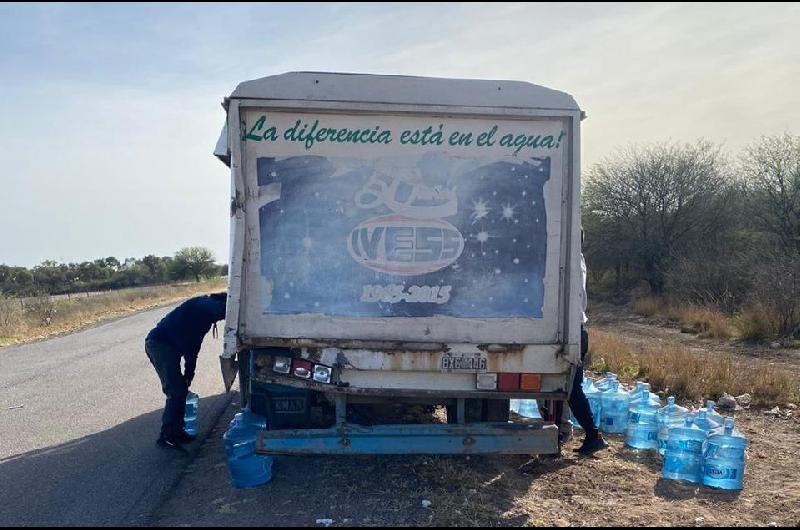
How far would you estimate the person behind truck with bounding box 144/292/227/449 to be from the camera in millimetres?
6957

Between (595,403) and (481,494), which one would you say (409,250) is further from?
(595,403)

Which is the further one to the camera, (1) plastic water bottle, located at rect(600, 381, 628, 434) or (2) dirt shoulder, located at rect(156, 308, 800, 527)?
(1) plastic water bottle, located at rect(600, 381, 628, 434)

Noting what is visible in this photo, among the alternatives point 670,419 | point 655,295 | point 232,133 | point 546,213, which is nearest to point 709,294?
point 655,295

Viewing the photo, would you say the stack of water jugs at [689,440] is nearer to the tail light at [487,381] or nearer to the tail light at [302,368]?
the tail light at [487,381]

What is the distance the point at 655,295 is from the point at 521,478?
21.9 m

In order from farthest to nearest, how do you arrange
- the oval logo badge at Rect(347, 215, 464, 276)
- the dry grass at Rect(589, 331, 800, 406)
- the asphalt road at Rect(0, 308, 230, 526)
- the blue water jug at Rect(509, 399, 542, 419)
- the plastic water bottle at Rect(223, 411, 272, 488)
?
the dry grass at Rect(589, 331, 800, 406) < the blue water jug at Rect(509, 399, 542, 419) < the plastic water bottle at Rect(223, 411, 272, 488) < the oval logo badge at Rect(347, 215, 464, 276) < the asphalt road at Rect(0, 308, 230, 526)

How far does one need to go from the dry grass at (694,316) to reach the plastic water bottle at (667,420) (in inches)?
454

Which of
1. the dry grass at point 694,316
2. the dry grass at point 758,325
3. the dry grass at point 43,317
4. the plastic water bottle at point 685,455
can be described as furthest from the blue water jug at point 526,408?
the dry grass at point 43,317

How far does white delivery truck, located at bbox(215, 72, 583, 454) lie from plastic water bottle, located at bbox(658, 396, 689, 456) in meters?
1.54

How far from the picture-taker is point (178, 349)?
23.4 ft

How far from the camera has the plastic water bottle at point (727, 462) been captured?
18.6 feet

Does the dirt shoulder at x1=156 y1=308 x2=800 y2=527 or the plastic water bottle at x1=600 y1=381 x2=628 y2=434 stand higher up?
the plastic water bottle at x1=600 y1=381 x2=628 y2=434

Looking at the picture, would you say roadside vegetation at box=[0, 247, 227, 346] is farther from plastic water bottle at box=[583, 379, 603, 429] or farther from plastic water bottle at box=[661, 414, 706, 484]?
plastic water bottle at box=[661, 414, 706, 484]

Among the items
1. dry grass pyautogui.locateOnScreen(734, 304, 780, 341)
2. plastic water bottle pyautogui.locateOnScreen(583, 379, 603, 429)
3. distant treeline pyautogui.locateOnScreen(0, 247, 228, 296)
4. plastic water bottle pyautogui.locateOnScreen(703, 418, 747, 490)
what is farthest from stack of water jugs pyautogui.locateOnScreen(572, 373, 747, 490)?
distant treeline pyautogui.locateOnScreen(0, 247, 228, 296)
